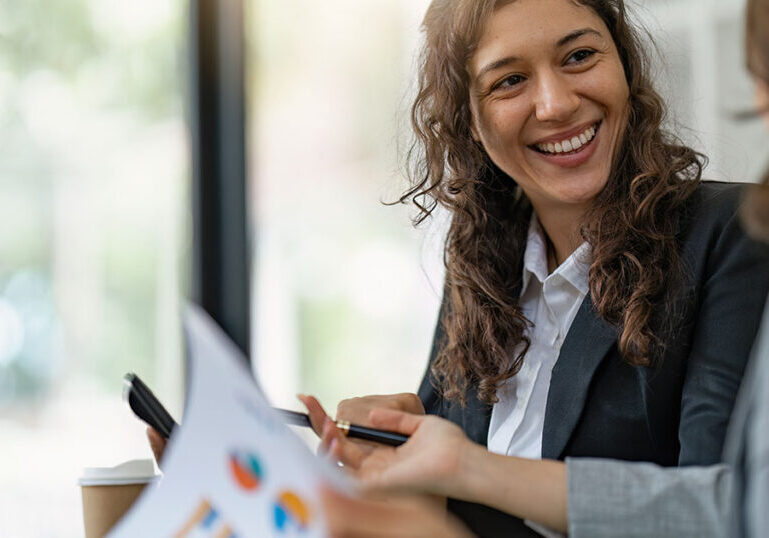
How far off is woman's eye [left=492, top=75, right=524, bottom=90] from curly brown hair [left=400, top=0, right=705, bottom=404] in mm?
70

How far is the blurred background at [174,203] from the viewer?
8.10 feet

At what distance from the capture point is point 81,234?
2.67m

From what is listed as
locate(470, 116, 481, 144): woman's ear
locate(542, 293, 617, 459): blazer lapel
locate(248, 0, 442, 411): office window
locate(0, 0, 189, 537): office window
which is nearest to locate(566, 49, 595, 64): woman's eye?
locate(470, 116, 481, 144): woman's ear

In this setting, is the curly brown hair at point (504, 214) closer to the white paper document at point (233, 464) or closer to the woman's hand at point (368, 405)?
the woman's hand at point (368, 405)

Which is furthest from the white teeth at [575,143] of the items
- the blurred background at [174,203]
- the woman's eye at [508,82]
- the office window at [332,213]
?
the office window at [332,213]

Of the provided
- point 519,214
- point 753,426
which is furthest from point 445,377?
point 753,426

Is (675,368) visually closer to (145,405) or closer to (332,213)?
(145,405)

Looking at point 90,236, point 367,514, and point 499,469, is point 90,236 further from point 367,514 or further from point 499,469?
point 367,514

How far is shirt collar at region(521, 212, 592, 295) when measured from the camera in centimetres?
130

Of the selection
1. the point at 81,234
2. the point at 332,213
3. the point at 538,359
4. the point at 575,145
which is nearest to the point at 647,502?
the point at 538,359

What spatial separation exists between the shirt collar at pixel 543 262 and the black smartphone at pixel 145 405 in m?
0.62

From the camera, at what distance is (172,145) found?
115 inches

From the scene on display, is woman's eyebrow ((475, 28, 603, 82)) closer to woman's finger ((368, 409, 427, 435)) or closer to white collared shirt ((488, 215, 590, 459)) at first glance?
white collared shirt ((488, 215, 590, 459))

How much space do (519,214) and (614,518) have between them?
808mm
